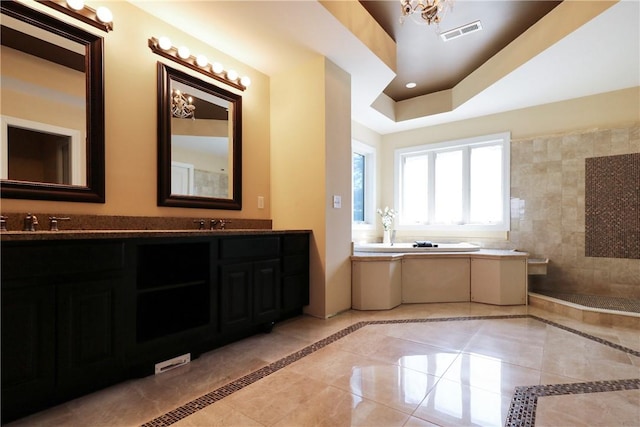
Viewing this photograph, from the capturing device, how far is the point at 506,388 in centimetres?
172

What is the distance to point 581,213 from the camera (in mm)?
3812

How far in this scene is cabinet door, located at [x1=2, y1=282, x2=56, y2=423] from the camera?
1.34 m

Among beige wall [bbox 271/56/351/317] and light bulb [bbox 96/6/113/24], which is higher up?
light bulb [bbox 96/6/113/24]

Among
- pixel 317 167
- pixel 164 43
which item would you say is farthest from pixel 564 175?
pixel 164 43

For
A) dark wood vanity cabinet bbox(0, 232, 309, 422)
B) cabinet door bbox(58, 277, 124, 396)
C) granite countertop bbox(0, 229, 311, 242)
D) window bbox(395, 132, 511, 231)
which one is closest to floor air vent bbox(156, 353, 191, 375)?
dark wood vanity cabinet bbox(0, 232, 309, 422)

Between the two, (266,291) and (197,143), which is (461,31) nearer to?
(197,143)

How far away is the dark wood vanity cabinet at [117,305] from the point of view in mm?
1384

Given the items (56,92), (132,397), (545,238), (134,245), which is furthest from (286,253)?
(545,238)

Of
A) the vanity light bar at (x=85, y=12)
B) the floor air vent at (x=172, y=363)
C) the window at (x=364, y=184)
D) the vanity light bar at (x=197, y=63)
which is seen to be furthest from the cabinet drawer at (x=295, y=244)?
the window at (x=364, y=184)

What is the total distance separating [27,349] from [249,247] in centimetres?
131

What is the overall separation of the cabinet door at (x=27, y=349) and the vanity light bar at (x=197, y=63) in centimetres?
186

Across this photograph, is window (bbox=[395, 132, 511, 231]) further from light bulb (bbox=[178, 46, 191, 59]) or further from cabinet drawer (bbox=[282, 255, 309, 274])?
light bulb (bbox=[178, 46, 191, 59])

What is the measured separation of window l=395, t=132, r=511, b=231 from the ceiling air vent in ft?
6.11

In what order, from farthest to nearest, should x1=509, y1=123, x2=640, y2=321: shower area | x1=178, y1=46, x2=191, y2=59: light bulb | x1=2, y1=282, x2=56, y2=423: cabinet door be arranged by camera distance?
x1=509, y1=123, x2=640, y2=321: shower area
x1=178, y1=46, x2=191, y2=59: light bulb
x1=2, y1=282, x2=56, y2=423: cabinet door
